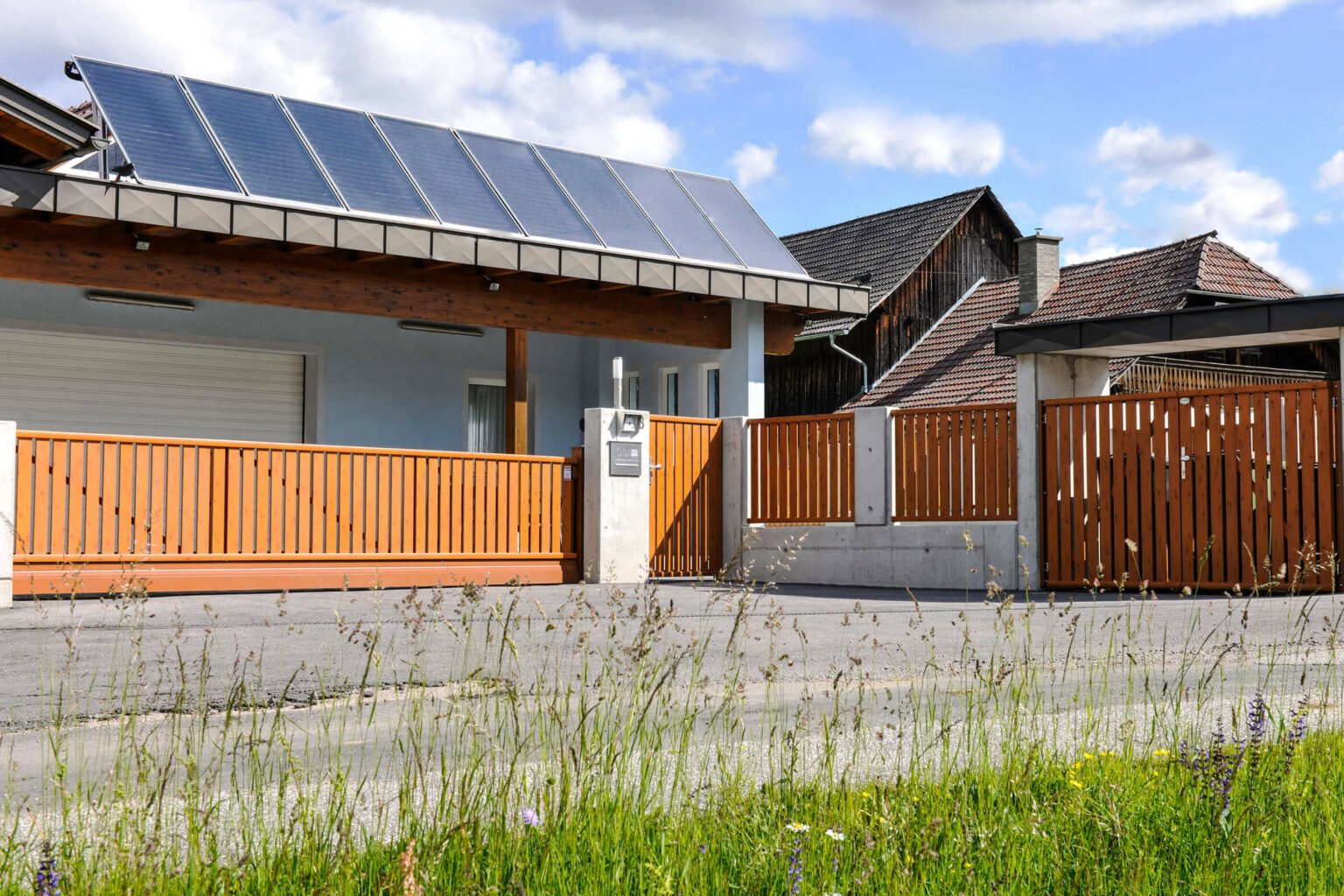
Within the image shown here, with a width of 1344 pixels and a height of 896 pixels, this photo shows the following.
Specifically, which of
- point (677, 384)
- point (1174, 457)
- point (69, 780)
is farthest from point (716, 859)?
point (677, 384)

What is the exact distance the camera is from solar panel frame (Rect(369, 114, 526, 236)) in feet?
57.4

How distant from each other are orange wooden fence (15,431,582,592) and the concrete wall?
2726 millimetres

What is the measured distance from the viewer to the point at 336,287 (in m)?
16.7

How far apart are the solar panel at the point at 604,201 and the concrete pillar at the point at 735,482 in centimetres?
277

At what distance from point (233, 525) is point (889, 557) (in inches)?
294

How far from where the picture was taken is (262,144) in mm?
17125

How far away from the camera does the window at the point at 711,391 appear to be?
68.5 ft

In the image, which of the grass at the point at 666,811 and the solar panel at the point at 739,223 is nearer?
the grass at the point at 666,811

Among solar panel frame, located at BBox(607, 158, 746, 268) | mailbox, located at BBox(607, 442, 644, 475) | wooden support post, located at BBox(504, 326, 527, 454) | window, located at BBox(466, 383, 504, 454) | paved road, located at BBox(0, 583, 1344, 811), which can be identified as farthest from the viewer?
window, located at BBox(466, 383, 504, 454)

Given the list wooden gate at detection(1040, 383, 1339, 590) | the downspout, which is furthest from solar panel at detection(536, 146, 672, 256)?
the downspout

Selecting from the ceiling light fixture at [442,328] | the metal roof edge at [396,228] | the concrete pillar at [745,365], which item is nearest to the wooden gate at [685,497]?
the concrete pillar at [745,365]

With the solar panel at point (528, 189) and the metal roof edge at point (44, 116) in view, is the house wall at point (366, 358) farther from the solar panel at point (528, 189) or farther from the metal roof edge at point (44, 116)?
the metal roof edge at point (44, 116)

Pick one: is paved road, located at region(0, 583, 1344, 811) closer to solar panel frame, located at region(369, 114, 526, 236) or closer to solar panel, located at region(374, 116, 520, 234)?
solar panel frame, located at region(369, 114, 526, 236)

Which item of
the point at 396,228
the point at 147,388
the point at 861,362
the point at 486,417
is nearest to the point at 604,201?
the point at 486,417
